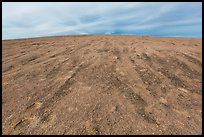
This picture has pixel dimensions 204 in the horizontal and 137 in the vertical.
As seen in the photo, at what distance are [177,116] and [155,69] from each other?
300 centimetres

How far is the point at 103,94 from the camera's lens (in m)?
6.10

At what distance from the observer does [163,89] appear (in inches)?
258

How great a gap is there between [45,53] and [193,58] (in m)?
7.01

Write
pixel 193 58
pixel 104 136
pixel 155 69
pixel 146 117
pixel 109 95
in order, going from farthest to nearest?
pixel 193 58 < pixel 155 69 < pixel 109 95 < pixel 146 117 < pixel 104 136

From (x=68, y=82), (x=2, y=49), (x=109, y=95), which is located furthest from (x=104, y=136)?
(x=2, y=49)

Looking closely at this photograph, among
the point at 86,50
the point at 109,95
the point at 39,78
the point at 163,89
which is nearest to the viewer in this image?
the point at 109,95

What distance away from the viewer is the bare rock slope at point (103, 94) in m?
4.88

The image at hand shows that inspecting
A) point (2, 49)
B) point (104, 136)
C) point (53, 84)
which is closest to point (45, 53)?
point (2, 49)

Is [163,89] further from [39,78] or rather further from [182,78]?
[39,78]

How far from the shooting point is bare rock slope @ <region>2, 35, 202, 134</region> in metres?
4.88

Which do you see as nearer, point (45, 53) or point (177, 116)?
point (177, 116)

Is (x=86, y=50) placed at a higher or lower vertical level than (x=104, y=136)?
higher

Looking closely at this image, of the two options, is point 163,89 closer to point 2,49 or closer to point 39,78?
point 39,78

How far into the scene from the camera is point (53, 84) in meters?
6.80
